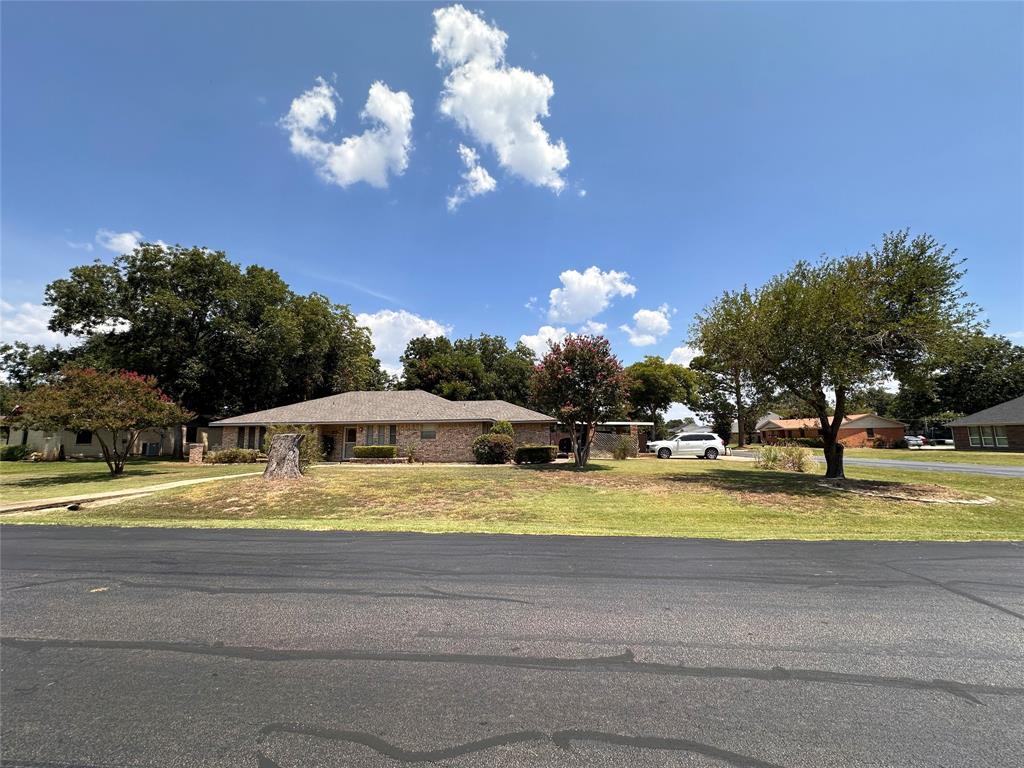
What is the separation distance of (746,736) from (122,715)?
12.6 ft

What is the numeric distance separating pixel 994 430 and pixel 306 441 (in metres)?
54.5

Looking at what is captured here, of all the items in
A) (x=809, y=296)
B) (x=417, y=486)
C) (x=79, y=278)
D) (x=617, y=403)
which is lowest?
(x=417, y=486)

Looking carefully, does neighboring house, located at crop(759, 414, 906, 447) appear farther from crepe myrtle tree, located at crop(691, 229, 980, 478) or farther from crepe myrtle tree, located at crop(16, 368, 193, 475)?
crepe myrtle tree, located at crop(16, 368, 193, 475)

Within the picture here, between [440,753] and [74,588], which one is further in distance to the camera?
[74,588]

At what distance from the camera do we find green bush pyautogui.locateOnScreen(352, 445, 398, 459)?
28.0 meters

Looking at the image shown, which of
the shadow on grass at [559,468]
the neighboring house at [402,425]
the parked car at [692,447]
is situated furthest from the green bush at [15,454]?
the parked car at [692,447]

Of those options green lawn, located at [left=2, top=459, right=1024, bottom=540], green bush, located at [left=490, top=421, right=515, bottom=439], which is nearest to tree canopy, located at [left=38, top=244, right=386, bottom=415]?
green bush, located at [left=490, top=421, right=515, bottom=439]

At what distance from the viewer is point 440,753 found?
8.82 ft

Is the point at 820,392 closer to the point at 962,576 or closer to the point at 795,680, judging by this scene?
the point at 962,576

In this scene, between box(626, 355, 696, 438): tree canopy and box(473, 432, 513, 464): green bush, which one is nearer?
box(473, 432, 513, 464): green bush

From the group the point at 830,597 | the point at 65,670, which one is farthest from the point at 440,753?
the point at 830,597

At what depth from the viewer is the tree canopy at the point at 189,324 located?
34875 millimetres

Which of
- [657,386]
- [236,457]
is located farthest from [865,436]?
[236,457]

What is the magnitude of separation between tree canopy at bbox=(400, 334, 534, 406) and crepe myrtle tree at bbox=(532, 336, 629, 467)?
23356 millimetres
